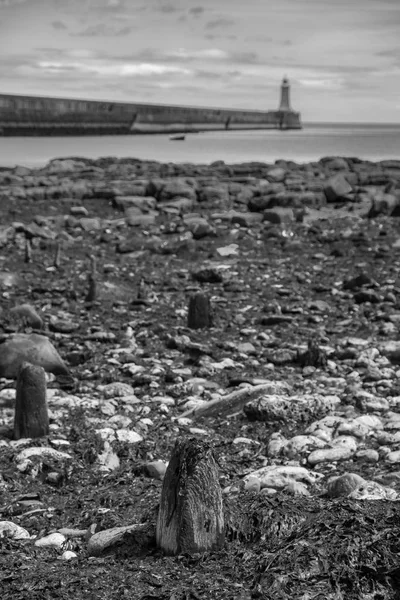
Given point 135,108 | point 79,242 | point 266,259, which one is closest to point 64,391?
point 266,259

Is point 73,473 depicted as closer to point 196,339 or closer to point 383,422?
point 383,422

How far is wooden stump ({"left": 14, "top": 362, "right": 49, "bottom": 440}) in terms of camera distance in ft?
15.5

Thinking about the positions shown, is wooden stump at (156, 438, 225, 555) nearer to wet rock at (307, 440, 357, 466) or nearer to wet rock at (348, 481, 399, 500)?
wet rock at (348, 481, 399, 500)

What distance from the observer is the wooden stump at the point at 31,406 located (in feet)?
15.5

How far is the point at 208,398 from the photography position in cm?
566

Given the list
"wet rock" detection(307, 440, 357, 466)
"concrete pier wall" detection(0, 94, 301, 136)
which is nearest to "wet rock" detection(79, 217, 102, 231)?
"wet rock" detection(307, 440, 357, 466)

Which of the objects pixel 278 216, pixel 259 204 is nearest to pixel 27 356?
pixel 278 216

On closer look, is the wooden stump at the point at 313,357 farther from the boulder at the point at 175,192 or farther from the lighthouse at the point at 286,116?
the lighthouse at the point at 286,116

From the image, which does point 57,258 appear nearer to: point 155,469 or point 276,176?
point 155,469

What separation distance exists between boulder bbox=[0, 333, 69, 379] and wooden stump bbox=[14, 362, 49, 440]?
1.05 meters

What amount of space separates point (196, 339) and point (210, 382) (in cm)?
120

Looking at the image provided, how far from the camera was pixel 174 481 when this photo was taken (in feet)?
9.43

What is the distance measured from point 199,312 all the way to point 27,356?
6.24ft

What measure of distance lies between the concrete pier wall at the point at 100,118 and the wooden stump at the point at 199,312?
3698cm
